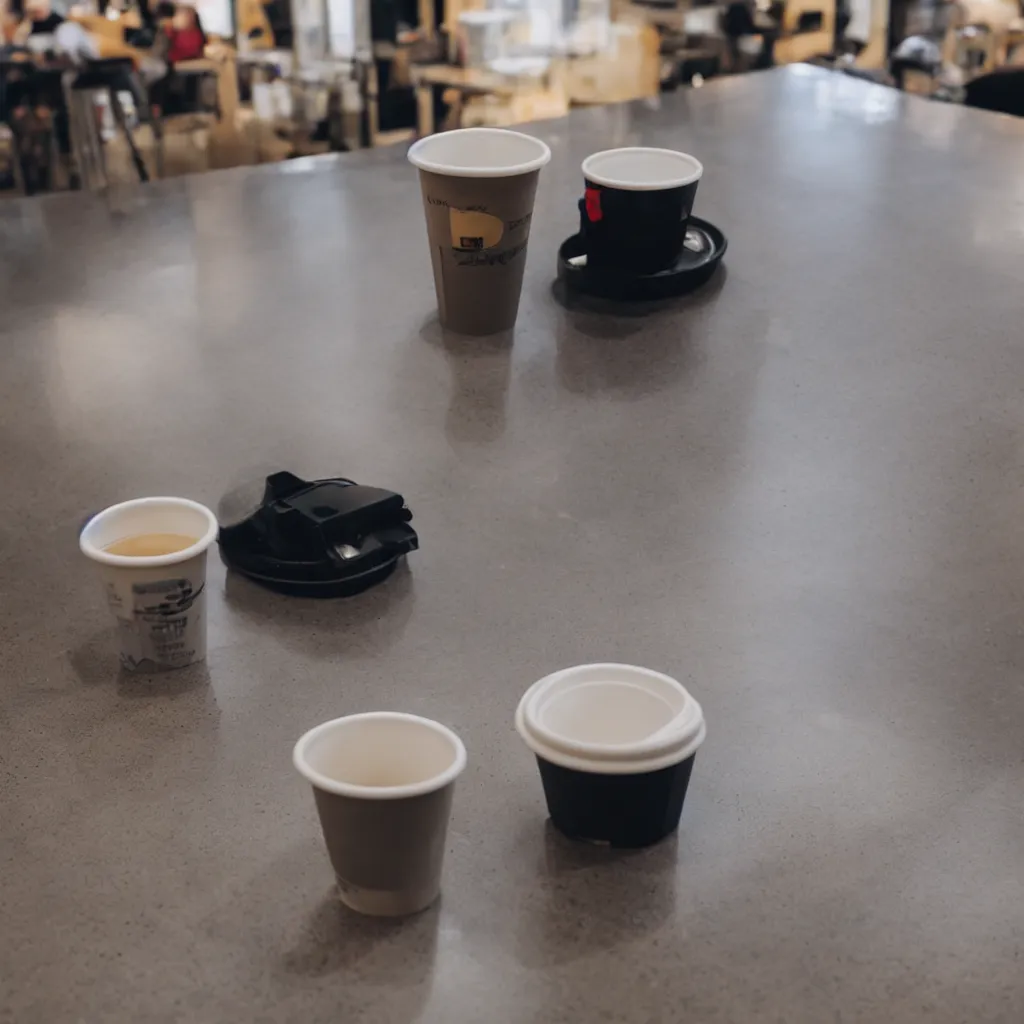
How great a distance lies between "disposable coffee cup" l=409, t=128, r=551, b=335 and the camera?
1.57 metres

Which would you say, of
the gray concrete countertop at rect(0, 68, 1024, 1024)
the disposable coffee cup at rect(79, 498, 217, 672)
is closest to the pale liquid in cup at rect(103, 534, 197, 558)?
the disposable coffee cup at rect(79, 498, 217, 672)

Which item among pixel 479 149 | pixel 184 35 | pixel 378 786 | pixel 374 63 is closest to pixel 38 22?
pixel 184 35

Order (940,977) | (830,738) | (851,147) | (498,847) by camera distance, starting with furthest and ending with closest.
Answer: (851,147)
(830,738)
(498,847)
(940,977)

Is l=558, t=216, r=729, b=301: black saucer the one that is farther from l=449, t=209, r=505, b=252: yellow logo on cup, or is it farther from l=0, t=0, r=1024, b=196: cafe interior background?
l=0, t=0, r=1024, b=196: cafe interior background

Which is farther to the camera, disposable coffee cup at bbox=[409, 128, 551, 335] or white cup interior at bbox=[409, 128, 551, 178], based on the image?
white cup interior at bbox=[409, 128, 551, 178]

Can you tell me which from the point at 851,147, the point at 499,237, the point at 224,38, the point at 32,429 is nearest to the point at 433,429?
the point at 499,237

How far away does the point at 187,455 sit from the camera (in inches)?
57.7

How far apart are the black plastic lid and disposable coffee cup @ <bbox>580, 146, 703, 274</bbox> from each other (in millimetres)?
650

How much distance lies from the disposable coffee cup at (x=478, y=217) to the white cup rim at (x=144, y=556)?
24.2 inches

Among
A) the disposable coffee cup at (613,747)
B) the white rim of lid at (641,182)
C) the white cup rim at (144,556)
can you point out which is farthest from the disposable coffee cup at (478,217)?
the disposable coffee cup at (613,747)

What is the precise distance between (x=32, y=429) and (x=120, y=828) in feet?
2.32

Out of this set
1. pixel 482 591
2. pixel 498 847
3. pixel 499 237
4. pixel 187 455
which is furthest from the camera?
pixel 499 237

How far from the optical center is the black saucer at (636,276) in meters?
1.82

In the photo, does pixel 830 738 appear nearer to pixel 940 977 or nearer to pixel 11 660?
pixel 940 977
